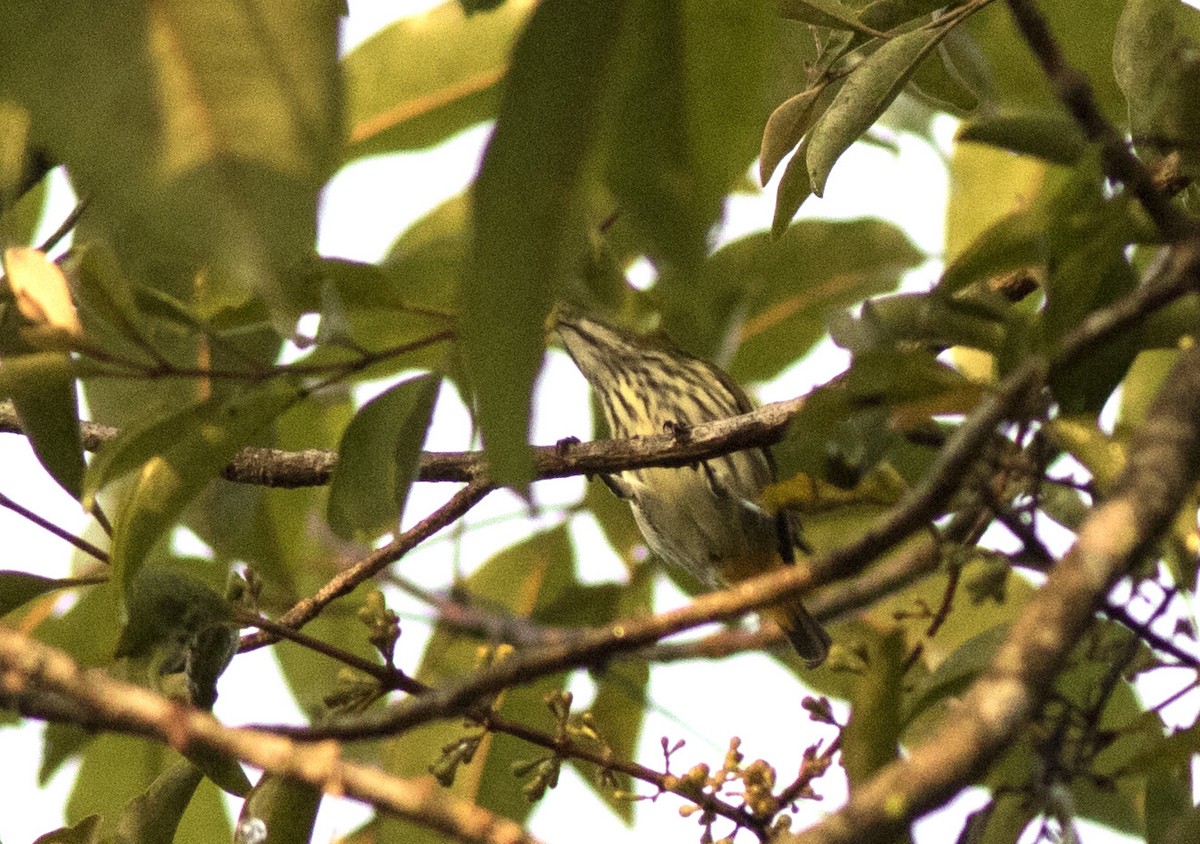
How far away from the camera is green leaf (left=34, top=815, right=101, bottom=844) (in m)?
1.67

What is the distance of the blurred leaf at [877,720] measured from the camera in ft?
4.13

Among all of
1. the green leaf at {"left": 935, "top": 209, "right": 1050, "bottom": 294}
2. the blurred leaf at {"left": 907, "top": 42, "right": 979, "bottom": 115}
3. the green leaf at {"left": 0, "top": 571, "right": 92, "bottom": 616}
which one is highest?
the blurred leaf at {"left": 907, "top": 42, "right": 979, "bottom": 115}

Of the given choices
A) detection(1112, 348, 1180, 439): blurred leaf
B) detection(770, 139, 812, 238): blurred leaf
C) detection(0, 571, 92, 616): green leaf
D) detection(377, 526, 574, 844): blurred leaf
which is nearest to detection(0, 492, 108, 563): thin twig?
detection(0, 571, 92, 616): green leaf

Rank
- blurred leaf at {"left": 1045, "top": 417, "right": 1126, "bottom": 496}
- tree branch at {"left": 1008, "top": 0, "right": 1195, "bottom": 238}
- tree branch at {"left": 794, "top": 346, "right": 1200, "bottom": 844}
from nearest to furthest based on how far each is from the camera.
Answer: tree branch at {"left": 794, "top": 346, "right": 1200, "bottom": 844}, tree branch at {"left": 1008, "top": 0, "right": 1195, "bottom": 238}, blurred leaf at {"left": 1045, "top": 417, "right": 1126, "bottom": 496}

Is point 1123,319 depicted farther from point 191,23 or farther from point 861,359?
point 191,23

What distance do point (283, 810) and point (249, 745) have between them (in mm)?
933

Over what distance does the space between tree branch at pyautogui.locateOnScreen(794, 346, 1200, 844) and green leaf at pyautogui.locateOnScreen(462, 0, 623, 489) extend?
0.38 meters

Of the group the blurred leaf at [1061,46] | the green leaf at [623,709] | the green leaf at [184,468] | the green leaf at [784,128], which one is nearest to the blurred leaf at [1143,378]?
the blurred leaf at [1061,46]

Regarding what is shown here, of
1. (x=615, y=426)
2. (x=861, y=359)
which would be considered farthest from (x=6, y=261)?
(x=615, y=426)

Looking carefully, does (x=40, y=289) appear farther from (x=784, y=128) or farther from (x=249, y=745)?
(x=784, y=128)

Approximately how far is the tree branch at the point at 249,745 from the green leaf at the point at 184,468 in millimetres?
507

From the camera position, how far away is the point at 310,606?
2.02 meters

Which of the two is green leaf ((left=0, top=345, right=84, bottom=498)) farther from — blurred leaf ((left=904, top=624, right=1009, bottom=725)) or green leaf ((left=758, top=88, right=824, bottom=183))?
blurred leaf ((left=904, top=624, right=1009, bottom=725))

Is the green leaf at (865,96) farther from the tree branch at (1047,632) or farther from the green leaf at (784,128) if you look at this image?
the tree branch at (1047,632)
